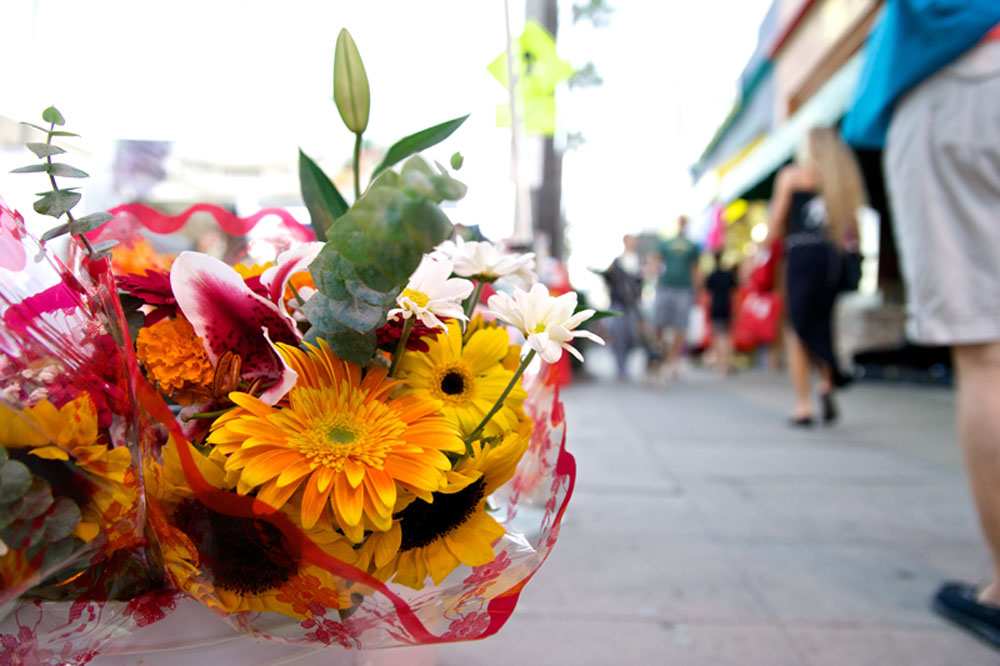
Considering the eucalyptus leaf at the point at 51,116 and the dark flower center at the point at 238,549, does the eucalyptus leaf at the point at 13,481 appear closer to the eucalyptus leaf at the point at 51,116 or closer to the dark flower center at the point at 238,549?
the dark flower center at the point at 238,549

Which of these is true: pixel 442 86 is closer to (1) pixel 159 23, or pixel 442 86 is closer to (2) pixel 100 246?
(1) pixel 159 23

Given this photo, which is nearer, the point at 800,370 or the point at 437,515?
the point at 437,515

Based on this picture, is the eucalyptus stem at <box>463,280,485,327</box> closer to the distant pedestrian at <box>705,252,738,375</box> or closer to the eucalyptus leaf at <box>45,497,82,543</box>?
the eucalyptus leaf at <box>45,497,82,543</box>

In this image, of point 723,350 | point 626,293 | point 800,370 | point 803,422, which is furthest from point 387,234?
point 723,350

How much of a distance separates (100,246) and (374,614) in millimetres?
391

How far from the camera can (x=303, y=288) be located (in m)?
0.66

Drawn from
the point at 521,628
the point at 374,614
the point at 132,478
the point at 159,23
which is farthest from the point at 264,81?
the point at 521,628

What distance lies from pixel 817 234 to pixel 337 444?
440 cm

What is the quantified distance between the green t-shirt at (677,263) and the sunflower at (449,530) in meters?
8.07

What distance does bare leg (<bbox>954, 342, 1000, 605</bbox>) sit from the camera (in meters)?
1.71

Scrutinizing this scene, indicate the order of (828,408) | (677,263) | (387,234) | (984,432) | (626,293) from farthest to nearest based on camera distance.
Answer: (677,263)
(626,293)
(828,408)
(984,432)
(387,234)

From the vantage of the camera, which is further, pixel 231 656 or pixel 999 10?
pixel 999 10

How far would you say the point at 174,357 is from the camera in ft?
2.05

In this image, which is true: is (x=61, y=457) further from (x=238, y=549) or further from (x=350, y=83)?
(x=350, y=83)
